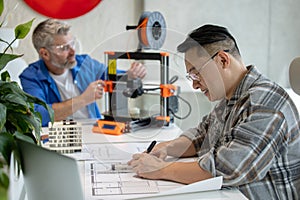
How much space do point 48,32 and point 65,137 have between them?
3.89 feet

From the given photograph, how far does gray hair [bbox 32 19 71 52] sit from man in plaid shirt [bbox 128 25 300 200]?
54.8 inches

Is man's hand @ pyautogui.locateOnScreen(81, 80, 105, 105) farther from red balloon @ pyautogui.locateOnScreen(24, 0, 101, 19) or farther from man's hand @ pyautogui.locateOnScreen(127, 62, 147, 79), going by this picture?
red balloon @ pyautogui.locateOnScreen(24, 0, 101, 19)

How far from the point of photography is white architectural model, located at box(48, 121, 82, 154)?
6.53 feet

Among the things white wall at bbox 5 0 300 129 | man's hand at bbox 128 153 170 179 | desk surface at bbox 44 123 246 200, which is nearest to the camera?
man's hand at bbox 128 153 170 179

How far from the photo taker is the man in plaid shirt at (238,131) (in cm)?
152

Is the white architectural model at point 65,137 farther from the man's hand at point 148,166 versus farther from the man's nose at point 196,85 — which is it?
the man's nose at point 196,85

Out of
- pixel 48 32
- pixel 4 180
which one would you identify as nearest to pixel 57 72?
pixel 48 32

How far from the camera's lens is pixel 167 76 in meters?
2.35

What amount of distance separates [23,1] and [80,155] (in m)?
1.82

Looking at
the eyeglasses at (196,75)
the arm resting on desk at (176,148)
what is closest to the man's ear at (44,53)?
the arm resting on desk at (176,148)

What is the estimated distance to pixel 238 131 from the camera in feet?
5.05

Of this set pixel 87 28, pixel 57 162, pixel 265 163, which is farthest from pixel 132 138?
pixel 87 28

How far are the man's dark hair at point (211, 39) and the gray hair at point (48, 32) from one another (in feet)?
4.76

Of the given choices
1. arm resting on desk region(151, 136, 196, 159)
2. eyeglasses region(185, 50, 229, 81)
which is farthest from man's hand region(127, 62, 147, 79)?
eyeglasses region(185, 50, 229, 81)
